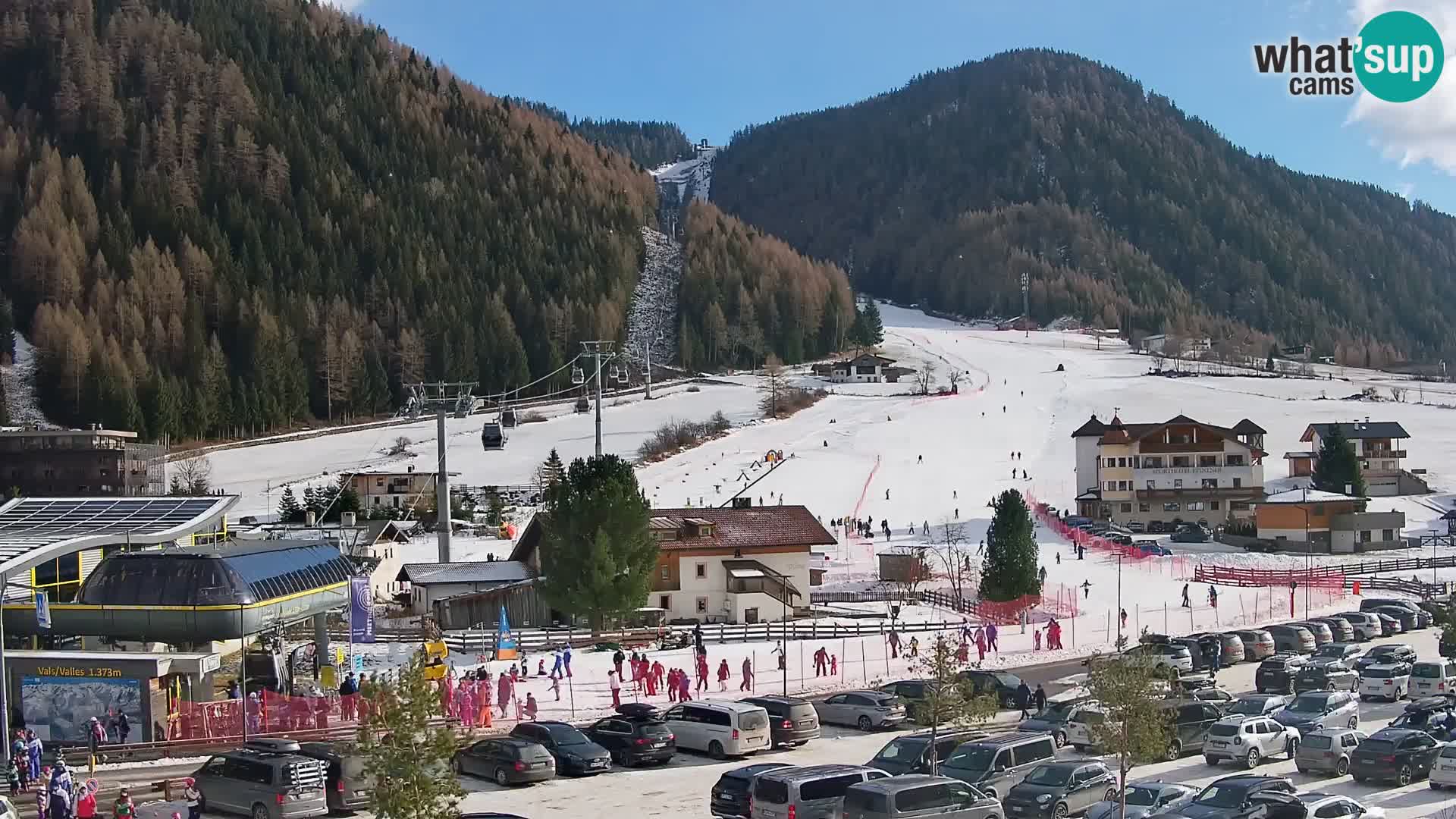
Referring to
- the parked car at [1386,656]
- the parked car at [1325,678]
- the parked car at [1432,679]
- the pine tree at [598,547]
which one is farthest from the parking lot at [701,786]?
the pine tree at [598,547]

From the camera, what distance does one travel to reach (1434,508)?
7300 centimetres

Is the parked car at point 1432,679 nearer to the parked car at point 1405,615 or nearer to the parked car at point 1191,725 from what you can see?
the parked car at point 1191,725

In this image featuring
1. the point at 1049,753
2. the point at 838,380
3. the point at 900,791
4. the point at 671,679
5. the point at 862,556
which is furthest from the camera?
the point at 838,380

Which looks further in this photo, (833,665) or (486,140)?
(486,140)

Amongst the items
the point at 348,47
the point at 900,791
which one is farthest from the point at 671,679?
the point at 348,47

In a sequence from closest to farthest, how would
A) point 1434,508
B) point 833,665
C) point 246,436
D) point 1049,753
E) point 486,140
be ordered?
point 1049,753 < point 833,665 < point 1434,508 < point 246,436 < point 486,140

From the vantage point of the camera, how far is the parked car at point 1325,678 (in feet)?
98.3

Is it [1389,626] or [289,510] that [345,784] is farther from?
[289,510]

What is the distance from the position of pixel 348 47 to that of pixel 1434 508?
159 m

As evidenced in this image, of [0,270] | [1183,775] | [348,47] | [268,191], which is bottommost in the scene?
[1183,775]

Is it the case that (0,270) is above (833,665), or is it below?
above

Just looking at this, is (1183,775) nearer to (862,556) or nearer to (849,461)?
(862,556)

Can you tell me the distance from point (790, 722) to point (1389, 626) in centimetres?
2325

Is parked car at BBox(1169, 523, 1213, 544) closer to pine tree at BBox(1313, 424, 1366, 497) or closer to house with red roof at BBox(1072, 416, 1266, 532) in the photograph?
house with red roof at BBox(1072, 416, 1266, 532)
